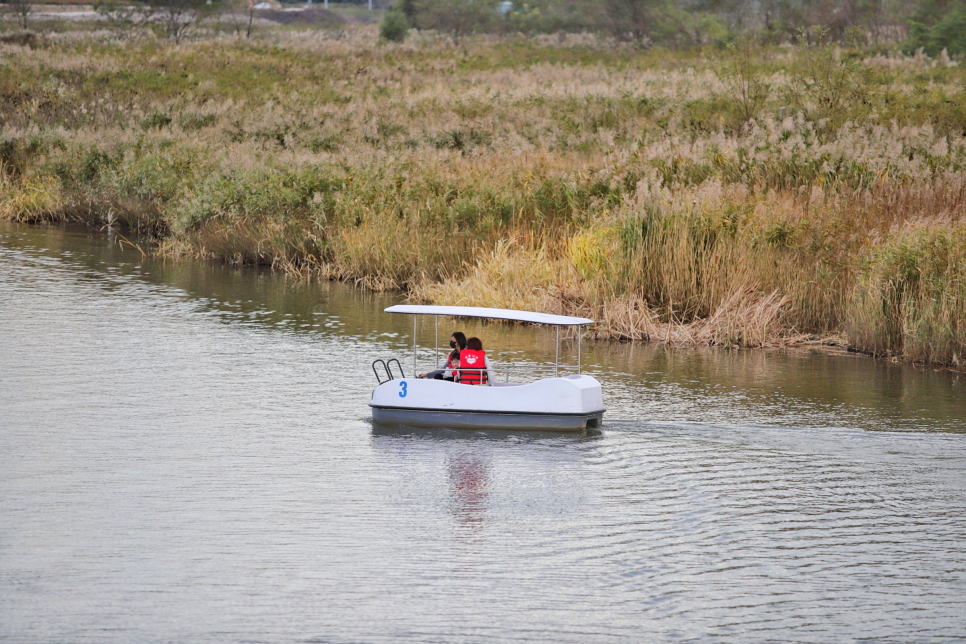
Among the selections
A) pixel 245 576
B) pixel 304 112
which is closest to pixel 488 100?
pixel 304 112

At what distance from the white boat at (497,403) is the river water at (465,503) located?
8.2 inches

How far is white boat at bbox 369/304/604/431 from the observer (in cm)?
1340

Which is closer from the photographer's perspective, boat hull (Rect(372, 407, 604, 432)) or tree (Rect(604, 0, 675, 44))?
boat hull (Rect(372, 407, 604, 432))

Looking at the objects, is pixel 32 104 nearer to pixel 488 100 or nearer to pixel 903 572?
pixel 488 100

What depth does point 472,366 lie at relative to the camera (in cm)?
1395

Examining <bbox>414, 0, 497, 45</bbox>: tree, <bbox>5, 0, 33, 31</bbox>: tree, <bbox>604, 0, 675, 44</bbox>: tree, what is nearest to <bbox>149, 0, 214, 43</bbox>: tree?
<bbox>5, 0, 33, 31</bbox>: tree

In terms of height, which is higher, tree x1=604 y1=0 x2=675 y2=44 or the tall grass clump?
tree x1=604 y1=0 x2=675 y2=44

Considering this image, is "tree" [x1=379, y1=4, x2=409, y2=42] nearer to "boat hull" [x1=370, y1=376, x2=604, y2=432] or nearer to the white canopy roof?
the white canopy roof

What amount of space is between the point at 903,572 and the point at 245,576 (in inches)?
197

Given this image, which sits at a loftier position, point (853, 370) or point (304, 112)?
point (304, 112)

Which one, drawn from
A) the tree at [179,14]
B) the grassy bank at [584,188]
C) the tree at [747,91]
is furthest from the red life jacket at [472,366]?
the tree at [179,14]

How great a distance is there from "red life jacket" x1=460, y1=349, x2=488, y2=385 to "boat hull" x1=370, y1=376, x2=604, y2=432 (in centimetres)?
28

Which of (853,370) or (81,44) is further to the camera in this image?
(81,44)

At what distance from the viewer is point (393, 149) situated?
3234cm
